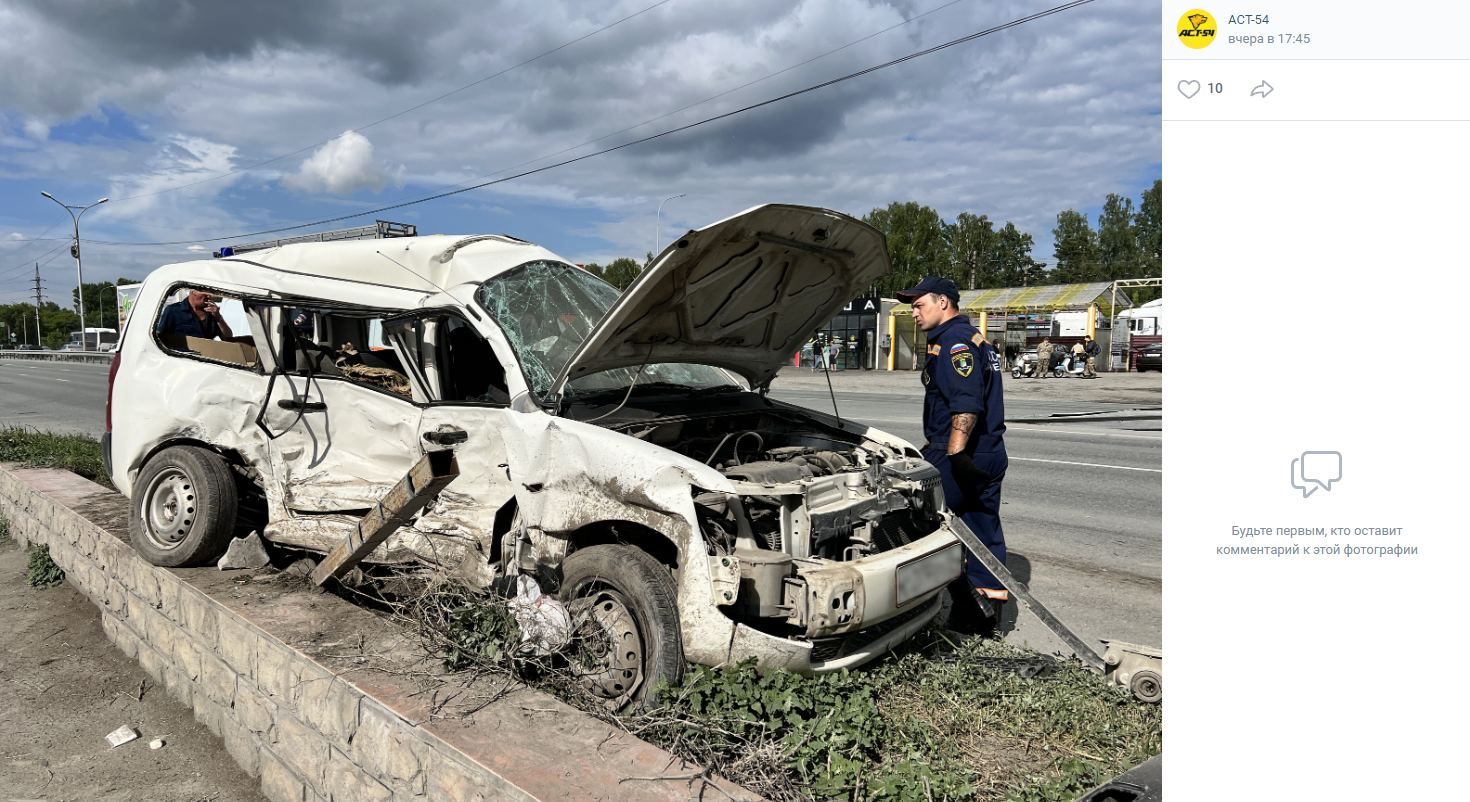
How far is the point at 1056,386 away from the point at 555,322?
2523 cm

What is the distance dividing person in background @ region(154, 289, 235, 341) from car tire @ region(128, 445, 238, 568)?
86cm

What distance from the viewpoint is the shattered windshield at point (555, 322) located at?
4141 mm

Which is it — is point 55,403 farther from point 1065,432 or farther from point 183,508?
point 1065,432

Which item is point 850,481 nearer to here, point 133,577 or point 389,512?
point 389,512

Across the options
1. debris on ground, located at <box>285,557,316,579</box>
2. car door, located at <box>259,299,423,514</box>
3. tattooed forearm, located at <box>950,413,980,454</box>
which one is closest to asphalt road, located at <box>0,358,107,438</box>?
debris on ground, located at <box>285,557,316,579</box>

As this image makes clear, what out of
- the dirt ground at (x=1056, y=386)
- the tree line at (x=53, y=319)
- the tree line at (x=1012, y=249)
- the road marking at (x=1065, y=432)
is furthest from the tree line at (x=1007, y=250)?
the tree line at (x=53, y=319)

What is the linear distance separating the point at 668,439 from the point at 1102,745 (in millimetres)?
2227

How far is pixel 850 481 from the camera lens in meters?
3.61

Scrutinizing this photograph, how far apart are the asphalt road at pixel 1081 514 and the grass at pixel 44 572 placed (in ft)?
21.9

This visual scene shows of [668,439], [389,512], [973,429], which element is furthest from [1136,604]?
[389,512]

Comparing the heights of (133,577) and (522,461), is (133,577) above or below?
below
